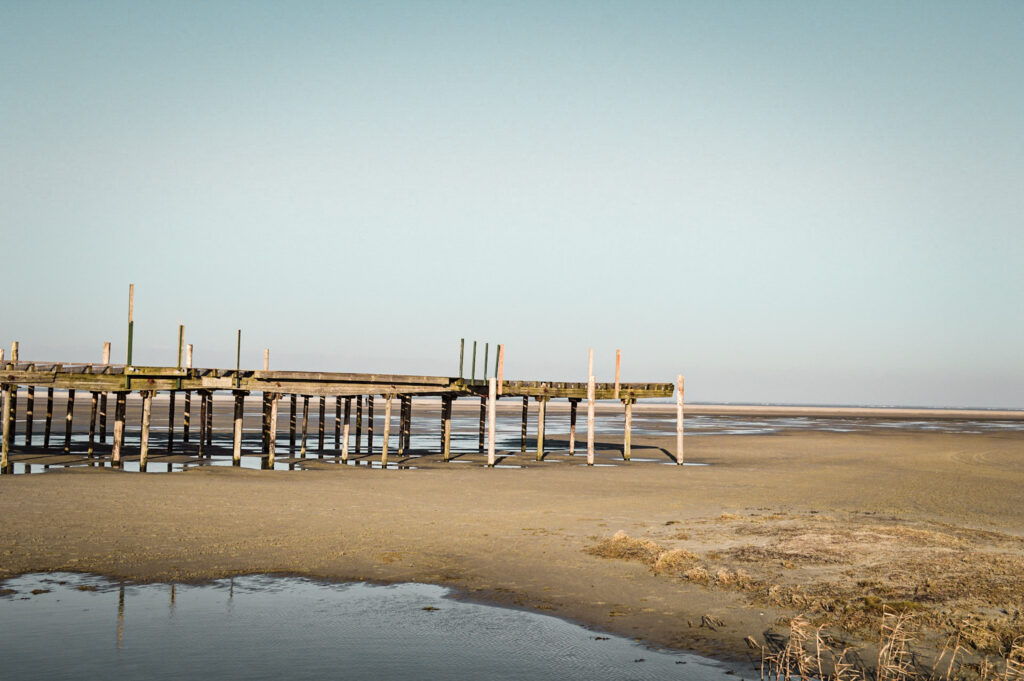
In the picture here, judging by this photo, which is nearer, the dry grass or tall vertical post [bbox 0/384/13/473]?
the dry grass

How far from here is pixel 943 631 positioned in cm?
1024

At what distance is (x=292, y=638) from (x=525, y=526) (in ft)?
27.6

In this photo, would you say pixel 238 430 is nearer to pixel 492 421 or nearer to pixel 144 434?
pixel 144 434

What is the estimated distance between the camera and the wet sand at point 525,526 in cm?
1234

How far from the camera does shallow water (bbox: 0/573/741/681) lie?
8.94 metres

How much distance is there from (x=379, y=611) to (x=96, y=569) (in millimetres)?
5170

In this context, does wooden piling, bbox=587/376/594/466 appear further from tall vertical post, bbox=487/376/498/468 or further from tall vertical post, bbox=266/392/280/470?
tall vertical post, bbox=266/392/280/470

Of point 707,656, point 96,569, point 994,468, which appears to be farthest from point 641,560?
point 994,468

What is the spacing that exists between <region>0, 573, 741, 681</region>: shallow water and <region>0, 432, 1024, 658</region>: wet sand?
793 mm

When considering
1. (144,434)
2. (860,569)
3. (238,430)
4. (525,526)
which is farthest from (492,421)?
(860,569)

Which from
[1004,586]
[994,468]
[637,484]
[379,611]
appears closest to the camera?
[379,611]

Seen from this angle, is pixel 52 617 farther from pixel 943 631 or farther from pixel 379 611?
pixel 943 631

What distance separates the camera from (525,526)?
17.9 m

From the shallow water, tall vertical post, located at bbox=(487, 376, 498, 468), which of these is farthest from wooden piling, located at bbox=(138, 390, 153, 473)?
the shallow water
